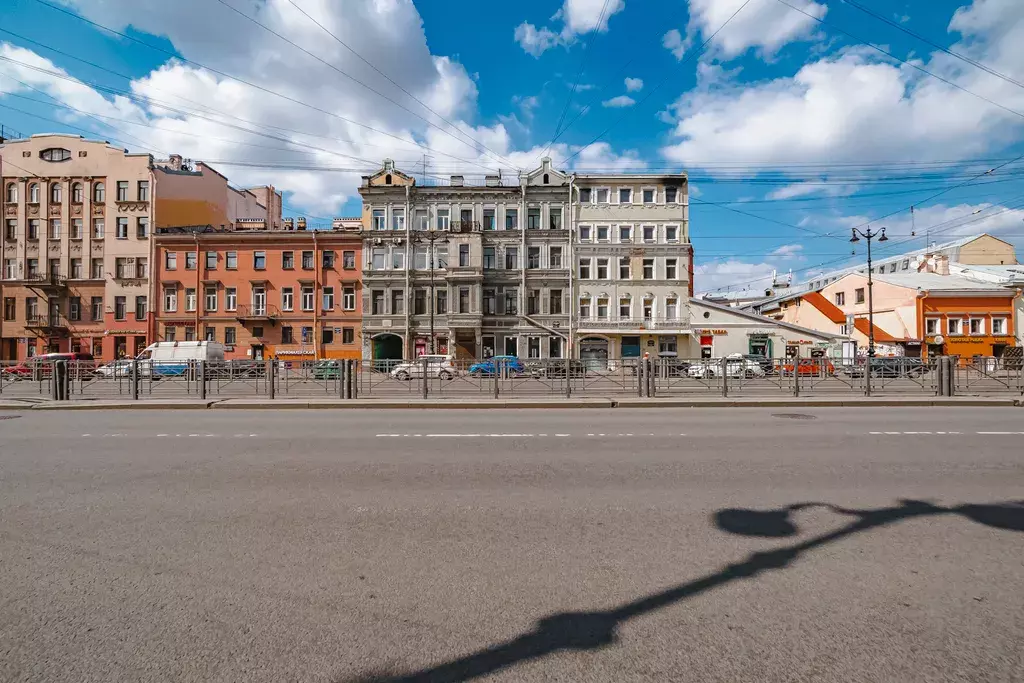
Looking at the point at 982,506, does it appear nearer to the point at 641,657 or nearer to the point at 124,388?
the point at 641,657

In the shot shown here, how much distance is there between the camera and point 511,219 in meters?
42.8

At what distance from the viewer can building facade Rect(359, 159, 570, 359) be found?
41750mm

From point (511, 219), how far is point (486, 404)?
3010 cm

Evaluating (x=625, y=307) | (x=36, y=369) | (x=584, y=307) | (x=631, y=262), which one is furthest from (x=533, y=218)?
(x=36, y=369)

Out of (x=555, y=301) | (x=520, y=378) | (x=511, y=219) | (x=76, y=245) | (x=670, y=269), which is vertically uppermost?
(x=511, y=219)

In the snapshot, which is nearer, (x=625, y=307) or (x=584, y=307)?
(x=584, y=307)

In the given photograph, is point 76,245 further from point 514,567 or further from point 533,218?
point 514,567

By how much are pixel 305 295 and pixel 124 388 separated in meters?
25.7

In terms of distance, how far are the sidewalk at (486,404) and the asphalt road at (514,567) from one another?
7512mm

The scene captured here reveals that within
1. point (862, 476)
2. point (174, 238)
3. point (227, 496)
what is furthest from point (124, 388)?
point (174, 238)

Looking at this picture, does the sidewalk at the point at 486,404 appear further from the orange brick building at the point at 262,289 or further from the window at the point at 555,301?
the window at the point at 555,301

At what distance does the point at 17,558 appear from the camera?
12.7ft

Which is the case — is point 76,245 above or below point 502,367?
above

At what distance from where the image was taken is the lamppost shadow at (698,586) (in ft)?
8.48
